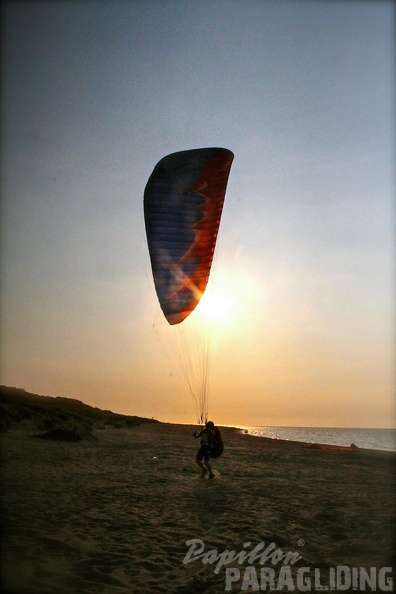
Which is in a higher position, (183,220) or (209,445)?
(183,220)

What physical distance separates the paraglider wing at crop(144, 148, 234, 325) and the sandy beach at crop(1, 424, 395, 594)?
180 inches

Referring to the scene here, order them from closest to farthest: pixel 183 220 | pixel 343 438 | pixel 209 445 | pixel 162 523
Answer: pixel 162 523 → pixel 183 220 → pixel 209 445 → pixel 343 438

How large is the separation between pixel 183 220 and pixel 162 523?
7.18 meters

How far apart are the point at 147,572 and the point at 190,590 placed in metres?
0.61

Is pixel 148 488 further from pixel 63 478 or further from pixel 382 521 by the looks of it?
pixel 382 521

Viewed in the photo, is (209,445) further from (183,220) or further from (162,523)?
(183,220)

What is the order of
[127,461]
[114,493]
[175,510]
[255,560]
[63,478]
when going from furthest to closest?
[127,461] < [63,478] < [114,493] < [175,510] < [255,560]

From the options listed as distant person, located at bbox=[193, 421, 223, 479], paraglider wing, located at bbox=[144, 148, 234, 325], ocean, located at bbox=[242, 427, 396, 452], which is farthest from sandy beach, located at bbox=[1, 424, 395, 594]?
ocean, located at bbox=[242, 427, 396, 452]

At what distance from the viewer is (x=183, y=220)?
12156mm

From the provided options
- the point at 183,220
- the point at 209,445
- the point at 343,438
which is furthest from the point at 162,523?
the point at 343,438

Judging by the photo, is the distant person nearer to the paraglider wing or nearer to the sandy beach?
the sandy beach

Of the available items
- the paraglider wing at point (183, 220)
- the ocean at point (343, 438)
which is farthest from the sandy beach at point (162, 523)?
the ocean at point (343, 438)

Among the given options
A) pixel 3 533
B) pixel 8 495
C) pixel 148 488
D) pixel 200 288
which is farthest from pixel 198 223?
pixel 3 533

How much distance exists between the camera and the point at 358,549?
684 centimetres
